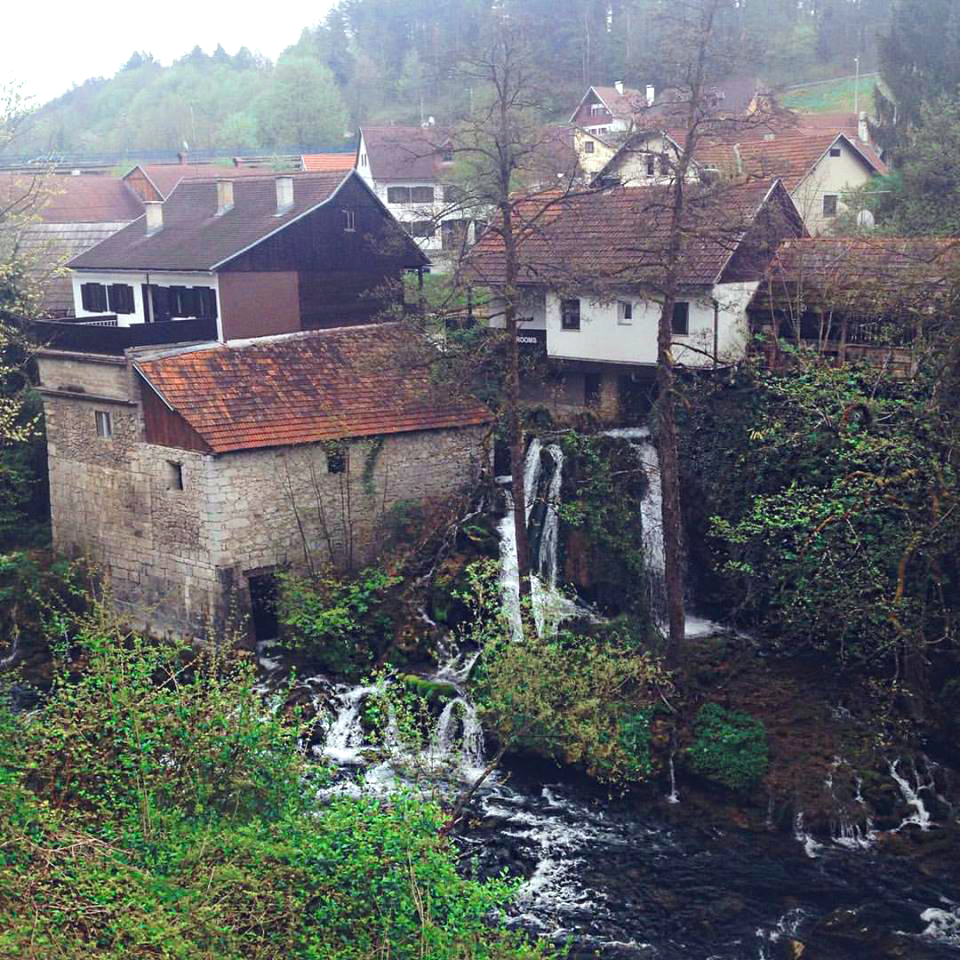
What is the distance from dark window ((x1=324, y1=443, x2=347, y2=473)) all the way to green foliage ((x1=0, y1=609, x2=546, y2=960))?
1145 centimetres

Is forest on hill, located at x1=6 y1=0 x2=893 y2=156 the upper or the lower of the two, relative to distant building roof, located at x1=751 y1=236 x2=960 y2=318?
upper

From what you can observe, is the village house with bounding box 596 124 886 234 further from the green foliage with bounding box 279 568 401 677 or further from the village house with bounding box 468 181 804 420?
the green foliage with bounding box 279 568 401 677

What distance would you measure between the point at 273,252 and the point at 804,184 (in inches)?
739

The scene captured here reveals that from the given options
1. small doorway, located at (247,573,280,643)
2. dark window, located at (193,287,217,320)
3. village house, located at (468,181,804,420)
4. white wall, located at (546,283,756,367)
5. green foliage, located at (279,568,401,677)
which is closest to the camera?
green foliage, located at (279,568,401,677)

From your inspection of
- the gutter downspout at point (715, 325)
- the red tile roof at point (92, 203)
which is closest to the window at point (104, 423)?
the gutter downspout at point (715, 325)

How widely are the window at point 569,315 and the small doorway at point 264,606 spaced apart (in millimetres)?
10391

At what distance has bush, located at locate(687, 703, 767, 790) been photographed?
2155 cm

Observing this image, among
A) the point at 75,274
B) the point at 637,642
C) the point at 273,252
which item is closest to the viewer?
the point at 637,642

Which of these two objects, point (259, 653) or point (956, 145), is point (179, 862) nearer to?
point (259, 653)

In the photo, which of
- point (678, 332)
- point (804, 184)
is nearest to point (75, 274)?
point (678, 332)

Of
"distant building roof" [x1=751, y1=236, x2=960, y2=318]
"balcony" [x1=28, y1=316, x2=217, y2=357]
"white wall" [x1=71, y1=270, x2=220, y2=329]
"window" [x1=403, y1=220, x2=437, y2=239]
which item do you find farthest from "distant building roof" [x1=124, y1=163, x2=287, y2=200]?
"distant building roof" [x1=751, y1=236, x2=960, y2=318]

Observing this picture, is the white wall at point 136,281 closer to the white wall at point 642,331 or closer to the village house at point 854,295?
the white wall at point 642,331

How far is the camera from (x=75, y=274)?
1630 inches

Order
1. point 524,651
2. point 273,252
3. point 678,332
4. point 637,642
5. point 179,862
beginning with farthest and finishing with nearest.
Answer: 1. point 273,252
2. point 678,332
3. point 637,642
4. point 524,651
5. point 179,862
